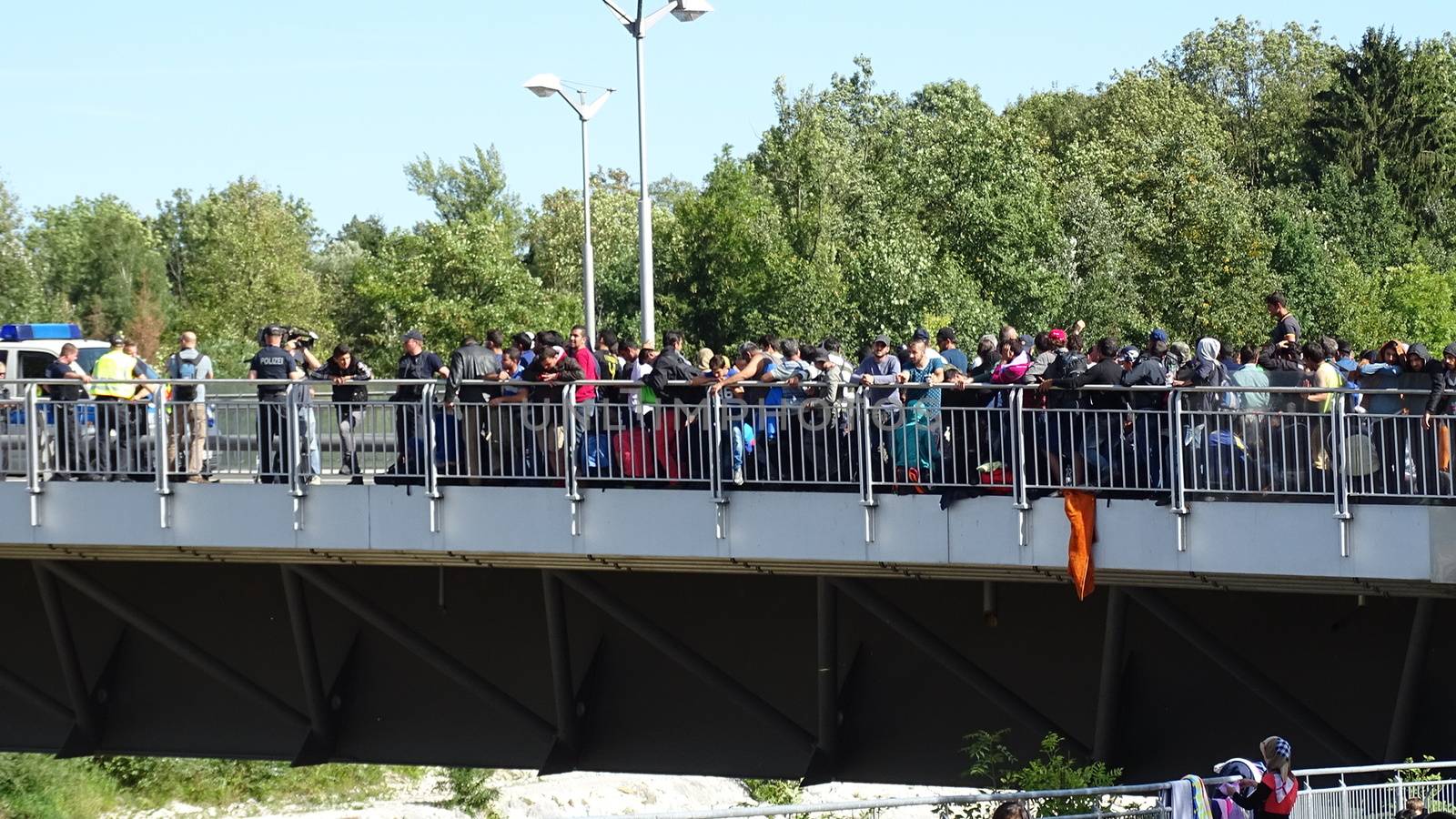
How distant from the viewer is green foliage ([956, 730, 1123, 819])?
12.1 m

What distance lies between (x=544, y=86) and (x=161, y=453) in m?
13.0

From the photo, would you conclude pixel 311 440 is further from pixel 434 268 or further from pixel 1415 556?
pixel 434 268

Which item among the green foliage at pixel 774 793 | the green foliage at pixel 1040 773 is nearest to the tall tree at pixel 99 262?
the green foliage at pixel 774 793

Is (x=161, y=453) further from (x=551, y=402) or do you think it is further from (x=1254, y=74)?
(x=1254, y=74)

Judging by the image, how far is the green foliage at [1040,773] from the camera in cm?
1207

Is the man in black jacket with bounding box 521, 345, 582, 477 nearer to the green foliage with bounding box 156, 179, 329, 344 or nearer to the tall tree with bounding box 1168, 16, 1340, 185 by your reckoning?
the green foliage with bounding box 156, 179, 329, 344

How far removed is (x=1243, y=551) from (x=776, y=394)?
4016 millimetres

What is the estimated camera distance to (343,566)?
1722cm

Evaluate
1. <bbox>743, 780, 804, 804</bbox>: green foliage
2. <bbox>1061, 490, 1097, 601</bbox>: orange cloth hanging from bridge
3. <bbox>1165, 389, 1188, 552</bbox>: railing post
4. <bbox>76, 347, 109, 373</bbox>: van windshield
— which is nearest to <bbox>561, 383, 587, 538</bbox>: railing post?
<bbox>1061, 490, 1097, 601</bbox>: orange cloth hanging from bridge

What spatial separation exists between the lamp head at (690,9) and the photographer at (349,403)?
846 centimetres

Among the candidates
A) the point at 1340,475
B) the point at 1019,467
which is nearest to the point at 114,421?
the point at 1019,467

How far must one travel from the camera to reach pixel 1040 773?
44.0ft

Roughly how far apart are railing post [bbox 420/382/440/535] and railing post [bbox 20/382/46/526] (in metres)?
3.64

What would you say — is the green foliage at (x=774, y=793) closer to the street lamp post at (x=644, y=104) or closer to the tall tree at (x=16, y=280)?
the street lamp post at (x=644, y=104)
